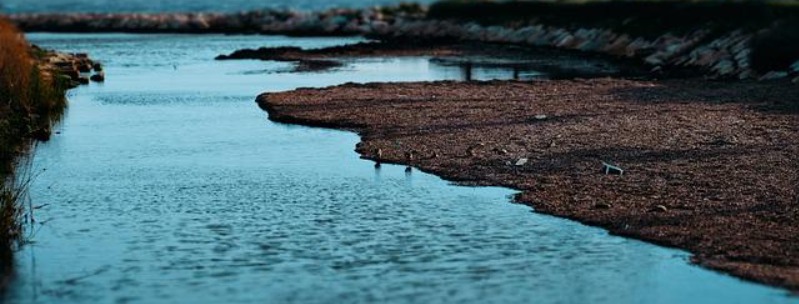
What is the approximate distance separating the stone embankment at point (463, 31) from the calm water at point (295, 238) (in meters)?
15.4

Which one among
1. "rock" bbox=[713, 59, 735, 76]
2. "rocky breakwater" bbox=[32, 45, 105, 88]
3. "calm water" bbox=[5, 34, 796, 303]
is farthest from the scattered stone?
"rocky breakwater" bbox=[32, 45, 105, 88]

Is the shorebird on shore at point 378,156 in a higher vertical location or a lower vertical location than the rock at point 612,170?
lower

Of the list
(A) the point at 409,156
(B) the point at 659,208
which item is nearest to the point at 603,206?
(B) the point at 659,208

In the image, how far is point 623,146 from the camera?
2066 centimetres

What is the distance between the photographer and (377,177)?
62.3 ft

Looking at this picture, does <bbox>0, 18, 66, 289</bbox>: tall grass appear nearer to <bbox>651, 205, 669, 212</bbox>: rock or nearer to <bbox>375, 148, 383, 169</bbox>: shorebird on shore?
<bbox>375, 148, 383, 169</bbox>: shorebird on shore

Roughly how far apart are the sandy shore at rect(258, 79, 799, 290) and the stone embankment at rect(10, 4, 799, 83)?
5.35m

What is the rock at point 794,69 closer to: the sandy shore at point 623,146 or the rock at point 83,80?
the sandy shore at point 623,146

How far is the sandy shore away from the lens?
14.8m

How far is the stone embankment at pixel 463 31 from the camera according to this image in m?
38.2

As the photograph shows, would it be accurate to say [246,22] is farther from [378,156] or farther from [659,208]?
[659,208]

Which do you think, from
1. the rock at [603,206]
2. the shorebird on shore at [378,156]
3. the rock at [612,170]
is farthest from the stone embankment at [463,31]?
the rock at [603,206]

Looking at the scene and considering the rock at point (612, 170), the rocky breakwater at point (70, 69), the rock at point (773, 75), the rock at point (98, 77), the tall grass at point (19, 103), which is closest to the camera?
the rock at point (612, 170)

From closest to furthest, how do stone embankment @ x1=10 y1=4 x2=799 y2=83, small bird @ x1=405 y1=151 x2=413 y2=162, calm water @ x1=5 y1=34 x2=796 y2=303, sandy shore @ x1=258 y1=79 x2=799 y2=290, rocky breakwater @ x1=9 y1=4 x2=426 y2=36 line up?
calm water @ x1=5 y1=34 x2=796 y2=303 < sandy shore @ x1=258 y1=79 x2=799 y2=290 < small bird @ x1=405 y1=151 x2=413 y2=162 < stone embankment @ x1=10 y1=4 x2=799 y2=83 < rocky breakwater @ x1=9 y1=4 x2=426 y2=36
